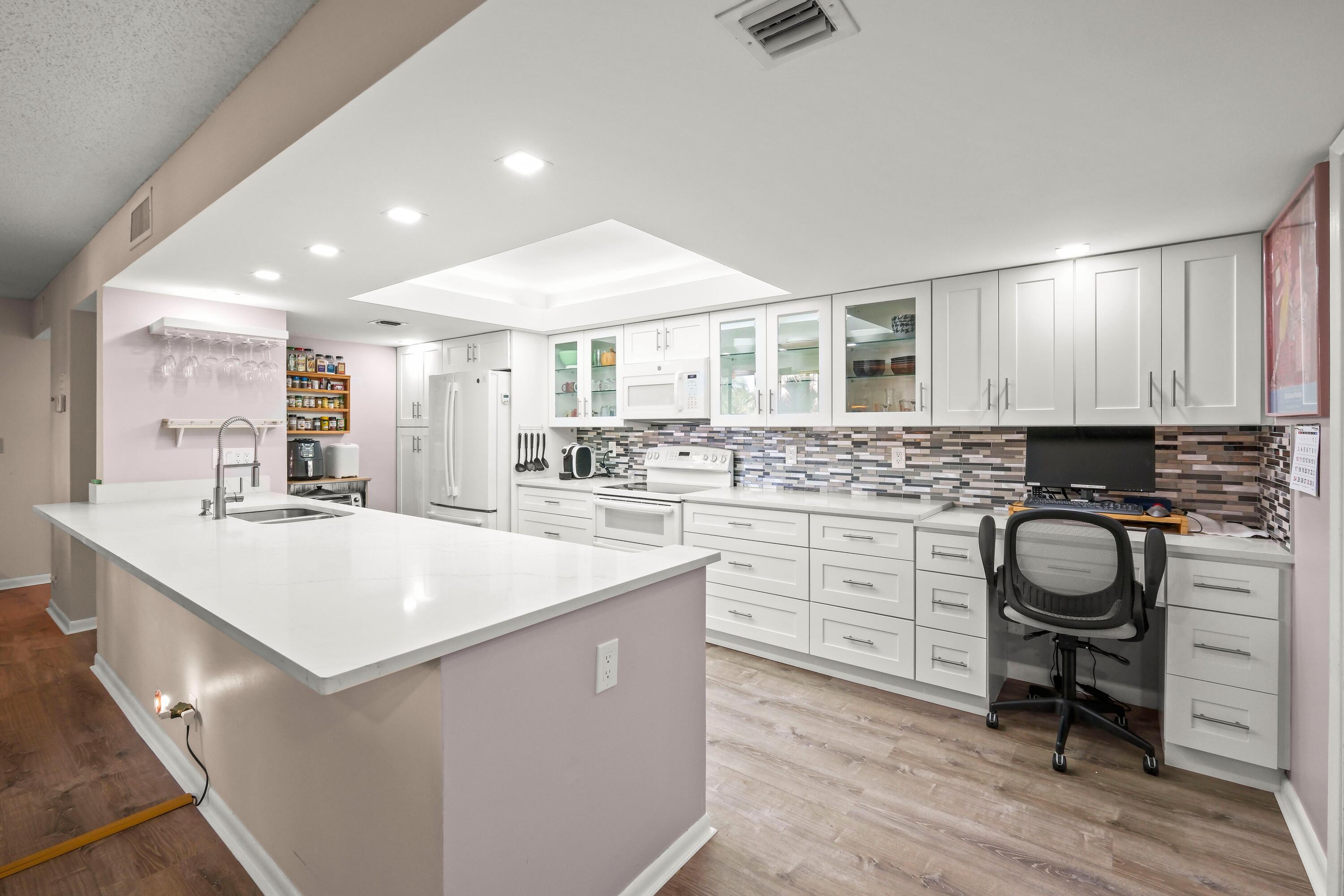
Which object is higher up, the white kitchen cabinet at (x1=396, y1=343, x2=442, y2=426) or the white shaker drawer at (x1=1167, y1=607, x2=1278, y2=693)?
the white kitchen cabinet at (x1=396, y1=343, x2=442, y2=426)

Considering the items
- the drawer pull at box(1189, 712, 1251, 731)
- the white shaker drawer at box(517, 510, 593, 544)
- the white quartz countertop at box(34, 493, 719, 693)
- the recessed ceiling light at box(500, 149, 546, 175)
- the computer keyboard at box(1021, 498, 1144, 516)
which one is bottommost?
the drawer pull at box(1189, 712, 1251, 731)

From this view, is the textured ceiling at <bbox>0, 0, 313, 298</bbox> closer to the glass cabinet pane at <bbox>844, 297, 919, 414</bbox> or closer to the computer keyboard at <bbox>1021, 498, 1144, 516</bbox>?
the glass cabinet pane at <bbox>844, 297, 919, 414</bbox>

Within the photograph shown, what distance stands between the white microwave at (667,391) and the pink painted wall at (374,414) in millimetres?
2661

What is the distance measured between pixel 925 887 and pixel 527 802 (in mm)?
1193

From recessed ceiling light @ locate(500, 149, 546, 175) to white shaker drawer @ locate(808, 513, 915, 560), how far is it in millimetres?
2160

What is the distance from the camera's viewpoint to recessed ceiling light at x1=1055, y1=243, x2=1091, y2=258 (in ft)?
8.53

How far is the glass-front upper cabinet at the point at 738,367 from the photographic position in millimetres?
3850

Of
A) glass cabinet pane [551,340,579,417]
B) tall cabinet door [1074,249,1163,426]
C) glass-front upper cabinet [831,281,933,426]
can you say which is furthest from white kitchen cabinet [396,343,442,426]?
tall cabinet door [1074,249,1163,426]

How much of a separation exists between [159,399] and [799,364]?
11.9ft

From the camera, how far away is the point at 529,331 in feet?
16.2

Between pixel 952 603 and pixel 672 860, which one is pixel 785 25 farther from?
pixel 952 603

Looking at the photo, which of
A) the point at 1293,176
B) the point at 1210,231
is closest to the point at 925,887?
the point at 1293,176

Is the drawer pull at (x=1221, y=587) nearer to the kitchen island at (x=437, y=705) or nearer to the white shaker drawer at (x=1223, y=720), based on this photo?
the white shaker drawer at (x=1223, y=720)

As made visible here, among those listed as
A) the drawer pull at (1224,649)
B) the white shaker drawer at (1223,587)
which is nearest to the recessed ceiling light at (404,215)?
the white shaker drawer at (1223,587)
